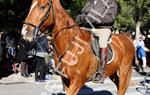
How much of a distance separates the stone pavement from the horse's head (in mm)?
4805

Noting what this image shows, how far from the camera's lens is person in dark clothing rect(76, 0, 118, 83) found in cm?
788

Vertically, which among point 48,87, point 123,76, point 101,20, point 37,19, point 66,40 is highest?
point 37,19

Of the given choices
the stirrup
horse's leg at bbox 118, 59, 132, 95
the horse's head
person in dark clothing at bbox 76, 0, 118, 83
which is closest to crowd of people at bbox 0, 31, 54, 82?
horse's leg at bbox 118, 59, 132, 95

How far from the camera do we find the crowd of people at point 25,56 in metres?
15.1

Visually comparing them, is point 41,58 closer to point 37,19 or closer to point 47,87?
point 47,87

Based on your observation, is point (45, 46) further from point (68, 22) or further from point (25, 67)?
point (68, 22)

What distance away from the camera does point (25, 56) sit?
1609 cm

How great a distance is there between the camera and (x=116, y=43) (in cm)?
884

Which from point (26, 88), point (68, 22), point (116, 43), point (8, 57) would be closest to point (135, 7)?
point (8, 57)

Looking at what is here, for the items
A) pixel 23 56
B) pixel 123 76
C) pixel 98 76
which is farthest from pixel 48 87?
pixel 98 76

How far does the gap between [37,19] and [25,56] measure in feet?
30.6

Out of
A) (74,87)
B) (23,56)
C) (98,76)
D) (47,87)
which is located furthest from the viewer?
(23,56)

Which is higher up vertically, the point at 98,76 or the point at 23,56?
the point at 98,76

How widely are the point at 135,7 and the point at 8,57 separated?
8171 mm
